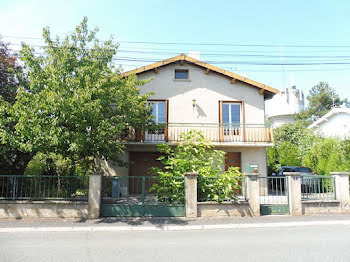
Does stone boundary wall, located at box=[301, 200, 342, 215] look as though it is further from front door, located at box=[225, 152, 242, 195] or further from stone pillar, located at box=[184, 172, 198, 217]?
front door, located at box=[225, 152, 242, 195]

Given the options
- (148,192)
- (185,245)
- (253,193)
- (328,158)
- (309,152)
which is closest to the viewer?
(185,245)

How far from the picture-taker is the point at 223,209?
859 cm

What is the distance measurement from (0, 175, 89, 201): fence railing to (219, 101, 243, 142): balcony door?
24.7 feet

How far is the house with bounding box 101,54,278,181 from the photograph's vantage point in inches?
514

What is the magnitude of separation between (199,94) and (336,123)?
21501 millimetres

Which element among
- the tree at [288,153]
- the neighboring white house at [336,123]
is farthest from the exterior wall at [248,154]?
the neighboring white house at [336,123]

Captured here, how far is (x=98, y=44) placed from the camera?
9.79m

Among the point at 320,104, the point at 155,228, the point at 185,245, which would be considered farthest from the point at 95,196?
the point at 320,104

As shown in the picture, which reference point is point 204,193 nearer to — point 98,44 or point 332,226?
point 332,226

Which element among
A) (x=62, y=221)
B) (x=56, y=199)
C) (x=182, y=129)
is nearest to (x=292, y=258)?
(x=62, y=221)

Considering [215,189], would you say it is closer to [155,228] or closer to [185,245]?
[155,228]

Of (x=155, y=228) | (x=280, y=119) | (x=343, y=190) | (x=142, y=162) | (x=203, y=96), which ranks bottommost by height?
(x=155, y=228)

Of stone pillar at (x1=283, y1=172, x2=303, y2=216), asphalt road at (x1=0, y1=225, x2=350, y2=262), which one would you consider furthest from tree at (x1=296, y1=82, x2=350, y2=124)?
asphalt road at (x1=0, y1=225, x2=350, y2=262)

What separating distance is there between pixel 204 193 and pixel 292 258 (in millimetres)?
4285
